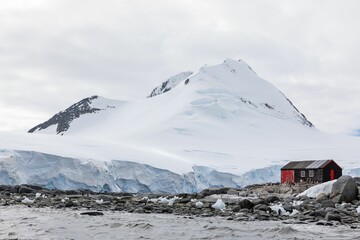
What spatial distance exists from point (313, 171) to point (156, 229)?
30.3 metres

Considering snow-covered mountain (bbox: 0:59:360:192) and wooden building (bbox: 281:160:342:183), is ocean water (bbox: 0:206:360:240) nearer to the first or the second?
wooden building (bbox: 281:160:342:183)

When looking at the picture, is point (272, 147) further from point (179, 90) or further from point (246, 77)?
point (246, 77)

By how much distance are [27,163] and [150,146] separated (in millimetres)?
26377

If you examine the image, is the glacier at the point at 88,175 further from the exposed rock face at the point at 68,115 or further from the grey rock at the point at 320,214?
the exposed rock face at the point at 68,115

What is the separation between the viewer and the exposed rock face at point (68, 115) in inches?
5241

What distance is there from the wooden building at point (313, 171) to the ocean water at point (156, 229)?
27.3 metres

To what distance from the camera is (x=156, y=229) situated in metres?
10.4

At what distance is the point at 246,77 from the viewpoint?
113125 millimetres

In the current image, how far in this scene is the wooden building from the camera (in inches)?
1489

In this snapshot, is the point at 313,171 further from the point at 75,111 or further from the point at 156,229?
the point at 75,111

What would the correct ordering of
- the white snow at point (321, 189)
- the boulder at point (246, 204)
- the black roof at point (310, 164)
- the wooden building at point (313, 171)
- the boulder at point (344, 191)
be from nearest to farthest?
the boulder at point (246, 204) < the boulder at point (344, 191) < the white snow at point (321, 189) < the wooden building at point (313, 171) < the black roof at point (310, 164)

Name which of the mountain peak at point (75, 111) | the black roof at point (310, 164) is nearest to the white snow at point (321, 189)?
the black roof at point (310, 164)

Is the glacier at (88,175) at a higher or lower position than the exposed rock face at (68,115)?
lower

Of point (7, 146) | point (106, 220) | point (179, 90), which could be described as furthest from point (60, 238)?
point (179, 90)
